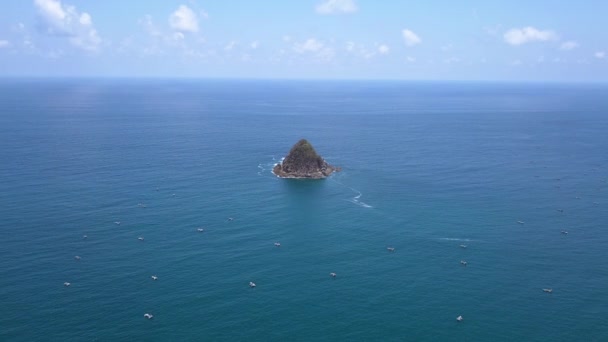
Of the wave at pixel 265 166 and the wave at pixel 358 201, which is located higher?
the wave at pixel 265 166

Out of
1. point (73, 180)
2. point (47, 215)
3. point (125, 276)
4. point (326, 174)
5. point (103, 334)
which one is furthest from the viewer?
point (326, 174)

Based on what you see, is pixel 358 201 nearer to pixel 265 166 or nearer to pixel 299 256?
pixel 299 256

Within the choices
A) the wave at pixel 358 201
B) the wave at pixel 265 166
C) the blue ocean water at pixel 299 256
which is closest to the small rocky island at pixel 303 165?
the blue ocean water at pixel 299 256

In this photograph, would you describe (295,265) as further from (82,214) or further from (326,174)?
(326,174)

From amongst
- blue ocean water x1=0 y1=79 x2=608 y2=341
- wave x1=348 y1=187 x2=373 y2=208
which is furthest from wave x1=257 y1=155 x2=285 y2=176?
wave x1=348 y1=187 x2=373 y2=208

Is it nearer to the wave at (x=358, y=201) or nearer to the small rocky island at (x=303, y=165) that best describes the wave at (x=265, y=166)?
the small rocky island at (x=303, y=165)

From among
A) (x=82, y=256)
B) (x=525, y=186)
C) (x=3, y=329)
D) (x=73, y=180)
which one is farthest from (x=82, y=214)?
(x=525, y=186)

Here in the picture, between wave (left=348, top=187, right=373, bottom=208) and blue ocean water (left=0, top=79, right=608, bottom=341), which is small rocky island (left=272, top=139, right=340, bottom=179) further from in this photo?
wave (left=348, top=187, right=373, bottom=208)

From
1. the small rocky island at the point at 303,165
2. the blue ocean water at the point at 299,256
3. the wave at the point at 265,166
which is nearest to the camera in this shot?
the blue ocean water at the point at 299,256
